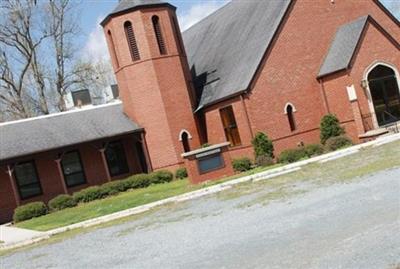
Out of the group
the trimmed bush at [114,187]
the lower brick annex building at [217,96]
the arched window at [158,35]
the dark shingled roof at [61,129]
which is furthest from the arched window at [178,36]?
the trimmed bush at [114,187]

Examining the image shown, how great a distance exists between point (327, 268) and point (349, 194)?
5037mm

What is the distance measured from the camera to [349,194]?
11.1m

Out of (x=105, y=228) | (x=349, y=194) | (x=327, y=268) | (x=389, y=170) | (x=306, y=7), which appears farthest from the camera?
(x=306, y=7)

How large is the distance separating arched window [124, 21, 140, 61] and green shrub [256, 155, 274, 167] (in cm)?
980

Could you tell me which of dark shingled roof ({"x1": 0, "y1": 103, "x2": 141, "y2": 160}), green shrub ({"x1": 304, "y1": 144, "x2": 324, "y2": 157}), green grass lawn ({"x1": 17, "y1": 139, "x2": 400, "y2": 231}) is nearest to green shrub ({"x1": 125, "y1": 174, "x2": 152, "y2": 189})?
dark shingled roof ({"x1": 0, "y1": 103, "x2": 141, "y2": 160})

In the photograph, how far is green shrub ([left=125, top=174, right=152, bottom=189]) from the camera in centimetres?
2770

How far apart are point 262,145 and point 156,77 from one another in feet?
25.2

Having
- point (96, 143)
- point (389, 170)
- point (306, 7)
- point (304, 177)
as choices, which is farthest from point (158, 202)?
point (306, 7)

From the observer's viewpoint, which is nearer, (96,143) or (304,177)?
(304,177)

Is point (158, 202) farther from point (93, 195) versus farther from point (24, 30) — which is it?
point (24, 30)

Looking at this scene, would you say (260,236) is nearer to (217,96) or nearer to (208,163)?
(208,163)

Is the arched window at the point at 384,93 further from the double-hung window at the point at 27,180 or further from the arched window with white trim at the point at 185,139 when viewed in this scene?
the double-hung window at the point at 27,180

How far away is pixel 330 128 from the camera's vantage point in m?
26.0

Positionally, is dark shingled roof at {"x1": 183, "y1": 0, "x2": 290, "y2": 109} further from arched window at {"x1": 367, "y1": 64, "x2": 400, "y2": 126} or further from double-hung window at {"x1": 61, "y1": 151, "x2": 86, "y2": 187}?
double-hung window at {"x1": 61, "y1": 151, "x2": 86, "y2": 187}
